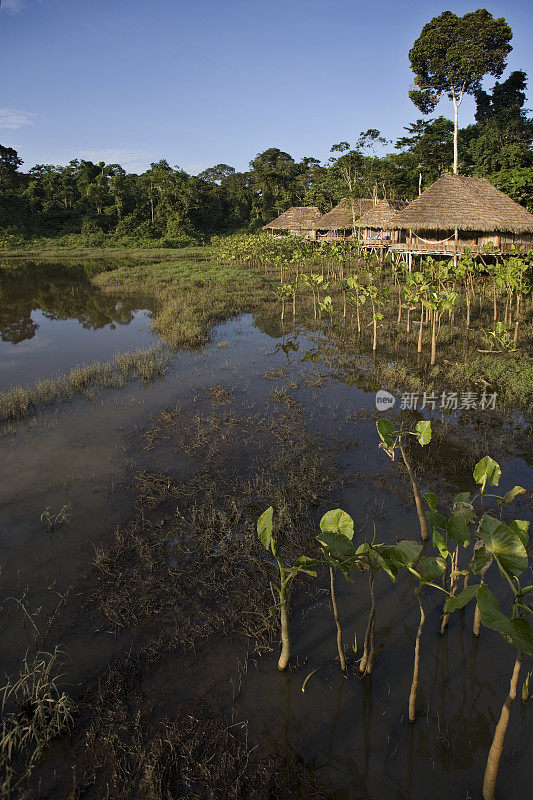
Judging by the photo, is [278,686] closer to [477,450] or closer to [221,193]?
[477,450]

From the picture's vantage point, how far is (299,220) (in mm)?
38312

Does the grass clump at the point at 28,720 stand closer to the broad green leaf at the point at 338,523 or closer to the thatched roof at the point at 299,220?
the broad green leaf at the point at 338,523

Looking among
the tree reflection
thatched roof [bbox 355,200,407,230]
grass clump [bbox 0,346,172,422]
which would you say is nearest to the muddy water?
grass clump [bbox 0,346,172,422]

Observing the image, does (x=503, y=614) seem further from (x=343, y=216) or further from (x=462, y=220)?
(x=343, y=216)

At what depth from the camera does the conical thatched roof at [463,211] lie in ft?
60.0

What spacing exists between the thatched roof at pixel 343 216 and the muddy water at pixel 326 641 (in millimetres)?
28663

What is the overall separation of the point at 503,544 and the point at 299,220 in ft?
129

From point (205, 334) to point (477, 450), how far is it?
31.5 feet

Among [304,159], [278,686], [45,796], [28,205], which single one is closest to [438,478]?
[278,686]

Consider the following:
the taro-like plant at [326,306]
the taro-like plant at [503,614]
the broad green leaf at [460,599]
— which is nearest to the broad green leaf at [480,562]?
the taro-like plant at [503,614]

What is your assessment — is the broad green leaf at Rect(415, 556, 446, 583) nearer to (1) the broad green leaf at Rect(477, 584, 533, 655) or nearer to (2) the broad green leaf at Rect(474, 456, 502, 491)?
(1) the broad green leaf at Rect(477, 584, 533, 655)

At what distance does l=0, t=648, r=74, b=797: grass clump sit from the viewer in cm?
292

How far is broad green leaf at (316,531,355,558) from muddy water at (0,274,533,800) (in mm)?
1353

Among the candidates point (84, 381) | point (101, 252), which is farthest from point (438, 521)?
point (101, 252)
